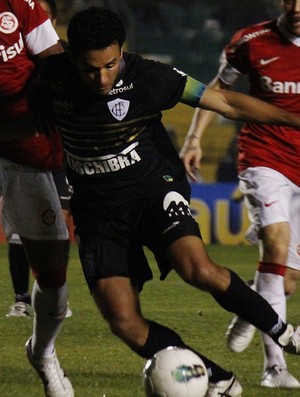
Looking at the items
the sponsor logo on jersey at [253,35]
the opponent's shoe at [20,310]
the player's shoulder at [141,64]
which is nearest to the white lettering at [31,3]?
the player's shoulder at [141,64]

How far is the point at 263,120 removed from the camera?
5.16 meters

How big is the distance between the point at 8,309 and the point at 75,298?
0.96 m

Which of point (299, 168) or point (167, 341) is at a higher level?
point (167, 341)

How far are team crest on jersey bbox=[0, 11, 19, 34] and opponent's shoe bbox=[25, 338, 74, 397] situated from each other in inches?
63.6

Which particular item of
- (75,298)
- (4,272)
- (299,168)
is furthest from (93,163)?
(4,272)

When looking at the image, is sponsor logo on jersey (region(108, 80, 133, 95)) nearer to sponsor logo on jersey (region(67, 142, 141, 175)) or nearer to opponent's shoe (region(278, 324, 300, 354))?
sponsor logo on jersey (region(67, 142, 141, 175))

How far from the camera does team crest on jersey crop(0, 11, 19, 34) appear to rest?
596cm

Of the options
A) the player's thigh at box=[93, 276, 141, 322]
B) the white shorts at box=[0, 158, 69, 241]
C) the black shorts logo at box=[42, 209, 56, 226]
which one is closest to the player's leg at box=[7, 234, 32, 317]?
the white shorts at box=[0, 158, 69, 241]

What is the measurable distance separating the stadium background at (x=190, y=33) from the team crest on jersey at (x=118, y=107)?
12511 mm

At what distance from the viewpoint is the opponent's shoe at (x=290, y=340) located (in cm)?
525

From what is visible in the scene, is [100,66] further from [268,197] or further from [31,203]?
[268,197]

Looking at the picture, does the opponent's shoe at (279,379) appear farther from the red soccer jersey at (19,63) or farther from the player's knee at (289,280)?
the red soccer jersey at (19,63)

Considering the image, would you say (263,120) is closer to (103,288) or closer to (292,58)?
(103,288)

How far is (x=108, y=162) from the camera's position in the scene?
526cm
